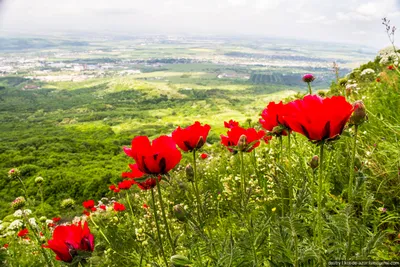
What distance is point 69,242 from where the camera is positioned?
1369mm

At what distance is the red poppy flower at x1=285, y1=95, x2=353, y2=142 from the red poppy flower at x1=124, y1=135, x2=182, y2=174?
1.83ft

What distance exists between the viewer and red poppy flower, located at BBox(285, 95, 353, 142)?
1.10 m

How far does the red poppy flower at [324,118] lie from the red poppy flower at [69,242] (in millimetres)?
1026

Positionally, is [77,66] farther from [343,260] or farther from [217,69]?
[343,260]

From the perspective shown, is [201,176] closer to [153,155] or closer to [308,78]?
[308,78]

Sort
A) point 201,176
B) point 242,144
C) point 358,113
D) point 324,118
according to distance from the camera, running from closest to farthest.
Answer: point 324,118 → point 358,113 → point 242,144 → point 201,176

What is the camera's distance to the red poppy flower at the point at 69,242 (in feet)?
4.45

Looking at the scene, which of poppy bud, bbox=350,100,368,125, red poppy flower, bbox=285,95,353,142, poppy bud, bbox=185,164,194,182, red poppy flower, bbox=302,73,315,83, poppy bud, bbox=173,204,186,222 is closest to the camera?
red poppy flower, bbox=285,95,353,142

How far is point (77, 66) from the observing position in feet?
573

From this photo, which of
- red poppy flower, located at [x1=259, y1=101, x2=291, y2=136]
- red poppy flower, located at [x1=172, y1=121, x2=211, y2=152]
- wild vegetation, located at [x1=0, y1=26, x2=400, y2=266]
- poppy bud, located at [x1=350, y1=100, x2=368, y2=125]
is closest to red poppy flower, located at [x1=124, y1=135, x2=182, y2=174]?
wild vegetation, located at [x1=0, y1=26, x2=400, y2=266]

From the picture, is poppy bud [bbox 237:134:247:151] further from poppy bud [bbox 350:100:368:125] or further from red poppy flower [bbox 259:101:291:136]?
poppy bud [bbox 350:100:368:125]

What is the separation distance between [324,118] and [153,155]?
27.6 inches

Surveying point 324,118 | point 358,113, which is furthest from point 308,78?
point 324,118

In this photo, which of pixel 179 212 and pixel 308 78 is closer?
pixel 179 212
